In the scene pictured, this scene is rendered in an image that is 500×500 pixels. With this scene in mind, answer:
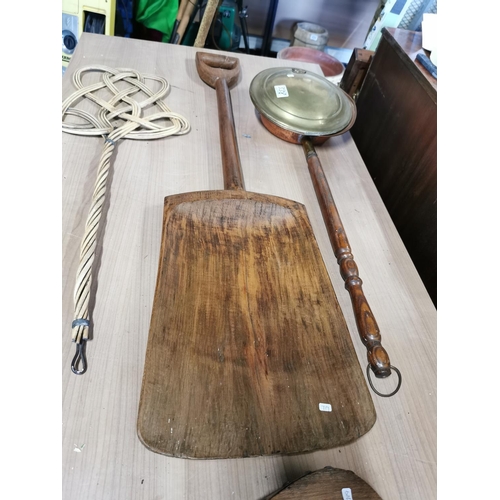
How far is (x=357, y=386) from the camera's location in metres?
0.53

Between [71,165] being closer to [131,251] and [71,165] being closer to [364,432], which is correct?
[131,251]

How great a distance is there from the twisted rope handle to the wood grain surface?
39 cm

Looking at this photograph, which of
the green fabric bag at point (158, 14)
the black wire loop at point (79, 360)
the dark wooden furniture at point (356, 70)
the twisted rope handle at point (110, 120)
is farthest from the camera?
the green fabric bag at point (158, 14)

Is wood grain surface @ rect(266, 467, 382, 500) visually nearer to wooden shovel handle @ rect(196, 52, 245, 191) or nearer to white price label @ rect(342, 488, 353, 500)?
white price label @ rect(342, 488, 353, 500)

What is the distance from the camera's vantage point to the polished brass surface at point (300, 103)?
887 mm

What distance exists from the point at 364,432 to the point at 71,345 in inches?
16.4

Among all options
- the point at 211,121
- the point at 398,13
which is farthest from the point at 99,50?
the point at 398,13

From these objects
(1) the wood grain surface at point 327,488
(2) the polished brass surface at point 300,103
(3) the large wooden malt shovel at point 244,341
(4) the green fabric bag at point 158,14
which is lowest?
(4) the green fabric bag at point 158,14

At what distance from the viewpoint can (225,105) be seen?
0.95 m

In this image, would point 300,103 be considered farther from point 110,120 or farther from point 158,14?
point 158,14

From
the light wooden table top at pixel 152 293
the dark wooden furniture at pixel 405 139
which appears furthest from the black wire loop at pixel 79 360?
the dark wooden furniture at pixel 405 139

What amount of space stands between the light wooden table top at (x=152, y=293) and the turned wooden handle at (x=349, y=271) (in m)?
0.03

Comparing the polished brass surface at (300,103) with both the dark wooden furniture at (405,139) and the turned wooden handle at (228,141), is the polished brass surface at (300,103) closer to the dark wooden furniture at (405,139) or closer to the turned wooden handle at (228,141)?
the turned wooden handle at (228,141)

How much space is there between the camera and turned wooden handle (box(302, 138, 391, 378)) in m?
0.58
